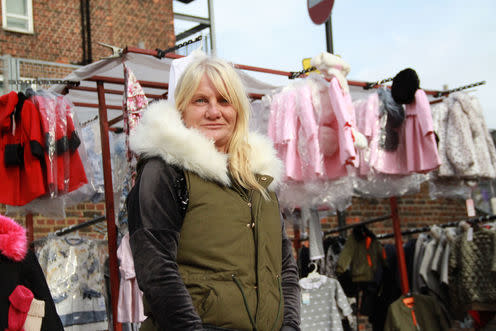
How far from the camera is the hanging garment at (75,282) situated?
187 inches

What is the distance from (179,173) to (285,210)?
133 inches

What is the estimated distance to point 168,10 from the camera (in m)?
13.8

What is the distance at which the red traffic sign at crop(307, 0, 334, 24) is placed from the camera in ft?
17.6

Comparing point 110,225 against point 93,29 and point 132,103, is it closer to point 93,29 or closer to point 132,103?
point 132,103

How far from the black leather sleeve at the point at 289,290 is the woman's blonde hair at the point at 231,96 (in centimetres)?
29

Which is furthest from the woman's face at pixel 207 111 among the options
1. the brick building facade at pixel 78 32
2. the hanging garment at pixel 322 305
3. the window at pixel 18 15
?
the window at pixel 18 15

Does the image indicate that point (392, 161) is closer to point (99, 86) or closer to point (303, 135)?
point (303, 135)

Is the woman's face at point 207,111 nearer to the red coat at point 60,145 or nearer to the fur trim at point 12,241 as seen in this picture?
the fur trim at point 12,241

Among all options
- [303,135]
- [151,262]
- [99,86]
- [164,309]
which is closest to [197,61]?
[151,262]

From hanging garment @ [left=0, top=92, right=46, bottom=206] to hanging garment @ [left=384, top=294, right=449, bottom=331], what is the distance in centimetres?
305

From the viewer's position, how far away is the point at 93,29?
12.3 meters

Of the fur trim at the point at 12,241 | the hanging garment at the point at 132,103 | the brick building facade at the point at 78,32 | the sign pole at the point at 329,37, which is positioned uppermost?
the brick building facade at the point at 78,32

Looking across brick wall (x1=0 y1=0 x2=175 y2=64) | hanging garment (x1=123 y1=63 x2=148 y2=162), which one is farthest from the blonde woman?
brick wall (x1=0 y1=0 x2=175 y2=64)

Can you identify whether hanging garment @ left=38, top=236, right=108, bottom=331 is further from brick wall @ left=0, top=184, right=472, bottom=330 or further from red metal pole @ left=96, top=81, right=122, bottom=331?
brick wall @ left=0, top=184, right=472, bottom=330
